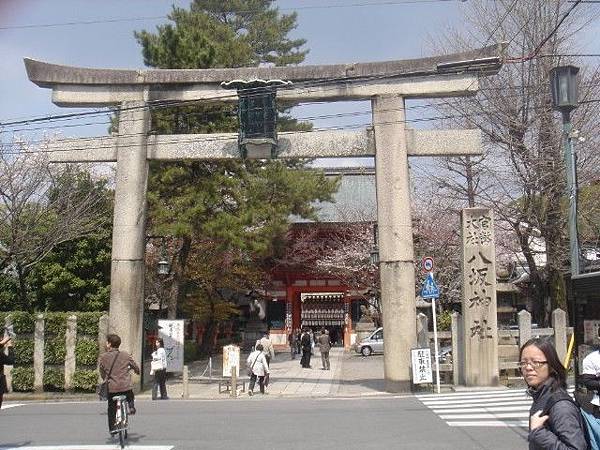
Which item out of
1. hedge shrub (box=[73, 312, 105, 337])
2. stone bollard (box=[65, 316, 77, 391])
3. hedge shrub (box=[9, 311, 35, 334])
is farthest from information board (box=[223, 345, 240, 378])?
hedge shrub (box=[9, 311, 35, 334])

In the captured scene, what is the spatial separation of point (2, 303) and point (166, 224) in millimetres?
9313

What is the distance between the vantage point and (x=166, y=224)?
70.0 feet

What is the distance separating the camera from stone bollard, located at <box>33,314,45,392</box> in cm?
2004

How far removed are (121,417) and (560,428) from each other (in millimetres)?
7777

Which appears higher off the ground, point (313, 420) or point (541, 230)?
point (541, 230)

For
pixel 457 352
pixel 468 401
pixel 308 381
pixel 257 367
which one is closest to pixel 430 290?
pixel 457 352

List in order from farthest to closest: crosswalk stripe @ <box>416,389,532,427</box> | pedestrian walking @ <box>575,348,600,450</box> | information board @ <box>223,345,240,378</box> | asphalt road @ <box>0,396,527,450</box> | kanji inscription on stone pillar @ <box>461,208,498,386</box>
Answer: information board @ <box>223,345,240,378</box> → kanji inscription on stone pillar @ <box>461,208,498,386</box> → crosswalk stripe @ <box>416,389,532,427</box> → asphalt road @ <box>0,396,527,450</box> → pedestrian walking @ <box>575,348,600,450</box>

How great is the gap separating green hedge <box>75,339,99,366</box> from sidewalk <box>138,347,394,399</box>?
1.98 meters

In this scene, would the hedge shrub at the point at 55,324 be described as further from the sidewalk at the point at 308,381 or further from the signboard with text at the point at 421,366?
the signboard with text at the point at 421,366

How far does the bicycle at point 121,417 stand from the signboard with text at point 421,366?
30.8 feet

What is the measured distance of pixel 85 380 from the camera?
1967 cm

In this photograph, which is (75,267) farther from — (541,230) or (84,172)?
(541,230)

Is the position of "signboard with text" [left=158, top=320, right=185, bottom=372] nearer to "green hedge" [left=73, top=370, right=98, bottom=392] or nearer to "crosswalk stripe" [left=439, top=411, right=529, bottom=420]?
"green hedge" [left=73, top=370, right=98, bottom=392]

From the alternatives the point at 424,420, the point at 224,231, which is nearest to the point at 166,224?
the point at 224,231
